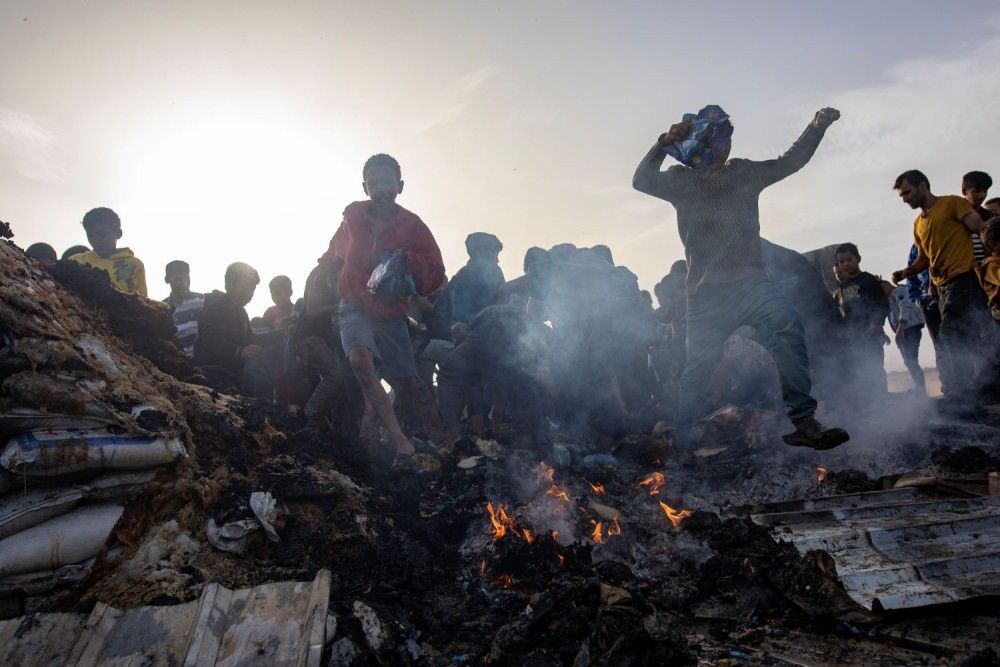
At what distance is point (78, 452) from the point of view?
9.48 ft

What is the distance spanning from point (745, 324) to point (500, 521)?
2.54 meters

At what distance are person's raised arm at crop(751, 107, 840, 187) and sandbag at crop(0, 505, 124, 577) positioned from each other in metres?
5.15

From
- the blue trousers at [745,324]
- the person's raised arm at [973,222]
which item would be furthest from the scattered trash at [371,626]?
the person's raised arm at [973,222]

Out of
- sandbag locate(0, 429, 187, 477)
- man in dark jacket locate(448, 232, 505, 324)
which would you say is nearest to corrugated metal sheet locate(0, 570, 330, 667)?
sandbag locate(0, 429, 187, 477)

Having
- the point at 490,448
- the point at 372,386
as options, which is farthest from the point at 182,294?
the point at 490,448

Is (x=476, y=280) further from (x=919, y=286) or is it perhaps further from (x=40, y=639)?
(x=40, y=639)

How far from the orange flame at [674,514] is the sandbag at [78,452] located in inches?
127

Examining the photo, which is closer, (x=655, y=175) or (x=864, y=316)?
(x=655, y=175)

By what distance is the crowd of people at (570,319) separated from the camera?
4.82m

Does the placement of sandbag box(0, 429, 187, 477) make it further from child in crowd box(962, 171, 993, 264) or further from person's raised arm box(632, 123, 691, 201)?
child in crowd box(962, 171, 993, 264)

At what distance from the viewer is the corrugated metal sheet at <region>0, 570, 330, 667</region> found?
2.44 m

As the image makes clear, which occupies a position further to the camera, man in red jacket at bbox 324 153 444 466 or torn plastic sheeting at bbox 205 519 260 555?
man in red jacket at bbox 324 153 444 466

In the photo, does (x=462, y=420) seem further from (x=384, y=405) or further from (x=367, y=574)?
(x=367, y=574)

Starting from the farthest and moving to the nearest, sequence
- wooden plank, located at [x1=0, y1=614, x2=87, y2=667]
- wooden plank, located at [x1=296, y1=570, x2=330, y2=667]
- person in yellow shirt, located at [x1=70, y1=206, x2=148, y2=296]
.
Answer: person in yellow shirt, located at [x1=70, y1=206, x2=148, y2=296], wooden plank, located at [x1=296, y1=570, x2=330, y2=667], wooden plank, located at [x1=0, y1=614, x2=87, y2=667]
